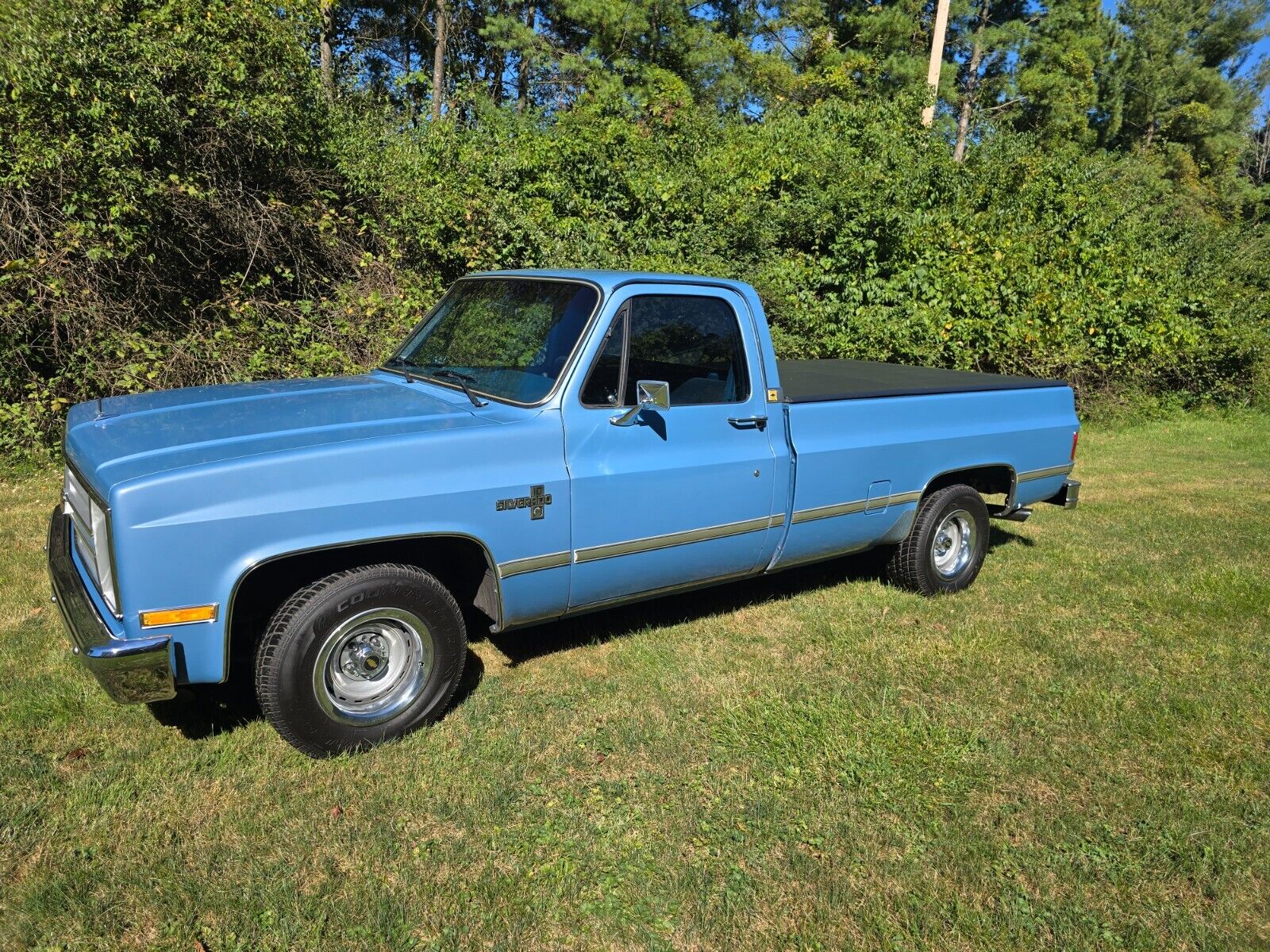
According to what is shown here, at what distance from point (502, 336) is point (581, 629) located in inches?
67.5

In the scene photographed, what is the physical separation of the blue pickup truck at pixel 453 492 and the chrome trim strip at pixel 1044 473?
930mm

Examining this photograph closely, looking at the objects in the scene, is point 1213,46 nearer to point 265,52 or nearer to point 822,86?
point 822,86

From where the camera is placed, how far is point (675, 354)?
4.47 metres

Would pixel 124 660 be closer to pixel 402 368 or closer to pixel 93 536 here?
pixel 93 536

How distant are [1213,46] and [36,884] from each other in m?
44.3

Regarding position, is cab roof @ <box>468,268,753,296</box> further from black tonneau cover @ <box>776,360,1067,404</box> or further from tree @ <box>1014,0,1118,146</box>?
tree @ <box>1014,0,1118,146</box>

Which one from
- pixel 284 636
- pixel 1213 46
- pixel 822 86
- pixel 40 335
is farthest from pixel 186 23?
pixel 1213 46

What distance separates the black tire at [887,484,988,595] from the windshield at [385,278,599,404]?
108 inches

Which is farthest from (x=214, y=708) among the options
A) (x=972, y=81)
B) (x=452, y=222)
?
(x=972, y=81)

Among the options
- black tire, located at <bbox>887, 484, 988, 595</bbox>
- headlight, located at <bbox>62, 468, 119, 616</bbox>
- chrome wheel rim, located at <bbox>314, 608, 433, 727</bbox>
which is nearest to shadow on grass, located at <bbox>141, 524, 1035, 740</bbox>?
black tire, located at <bbox>887, 484, 988, 595</bbox>

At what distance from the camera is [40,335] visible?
8.00 metres

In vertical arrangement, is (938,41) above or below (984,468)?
above

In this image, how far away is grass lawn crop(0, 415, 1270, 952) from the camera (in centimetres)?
288

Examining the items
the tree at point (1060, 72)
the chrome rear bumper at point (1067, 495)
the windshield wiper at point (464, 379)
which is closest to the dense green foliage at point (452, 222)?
the windshield wiper at point (464, 379)
